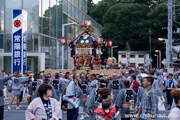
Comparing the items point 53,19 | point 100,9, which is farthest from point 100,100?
point 100,9

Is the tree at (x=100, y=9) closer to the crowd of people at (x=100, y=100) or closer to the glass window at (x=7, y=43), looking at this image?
the glass window at (x=7, y=43)

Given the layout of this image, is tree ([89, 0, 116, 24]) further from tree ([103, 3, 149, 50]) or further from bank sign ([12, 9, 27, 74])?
bank sign ([12, 9, 27, 74])

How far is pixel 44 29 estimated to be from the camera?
28094mm

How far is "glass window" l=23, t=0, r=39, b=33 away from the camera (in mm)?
26422

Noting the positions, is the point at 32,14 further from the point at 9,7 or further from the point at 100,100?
the point at 100,100

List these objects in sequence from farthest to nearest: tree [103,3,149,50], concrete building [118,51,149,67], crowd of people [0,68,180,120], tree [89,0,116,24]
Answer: tree [89,0,116,24], concrete building [118,51,149,67], tree [103,3,149,50], crowd of people [0,68,180,120]

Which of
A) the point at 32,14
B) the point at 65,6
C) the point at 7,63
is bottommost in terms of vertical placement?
the point at 7,63

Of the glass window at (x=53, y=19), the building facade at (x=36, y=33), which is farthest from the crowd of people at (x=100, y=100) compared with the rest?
the glass window at (x=53, y=19)

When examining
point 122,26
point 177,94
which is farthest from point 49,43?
point 122,26

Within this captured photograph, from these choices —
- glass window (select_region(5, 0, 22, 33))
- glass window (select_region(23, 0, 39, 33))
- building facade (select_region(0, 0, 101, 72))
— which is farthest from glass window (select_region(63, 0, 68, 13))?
glass window (select_region(5, 0, 22, 33))

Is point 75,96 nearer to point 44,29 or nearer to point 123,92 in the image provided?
point 123,92

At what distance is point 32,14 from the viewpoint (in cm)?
2648

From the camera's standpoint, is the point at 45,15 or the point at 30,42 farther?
the point at 45,15

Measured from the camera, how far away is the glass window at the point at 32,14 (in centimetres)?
2642
